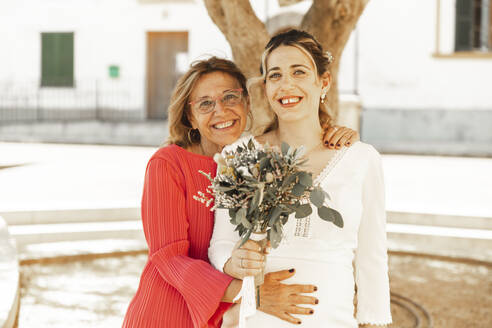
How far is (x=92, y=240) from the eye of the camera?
683 centimetres

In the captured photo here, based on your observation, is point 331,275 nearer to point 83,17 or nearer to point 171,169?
point 171,169

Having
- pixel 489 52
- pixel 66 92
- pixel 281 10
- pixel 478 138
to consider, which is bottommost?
pixel 478 138

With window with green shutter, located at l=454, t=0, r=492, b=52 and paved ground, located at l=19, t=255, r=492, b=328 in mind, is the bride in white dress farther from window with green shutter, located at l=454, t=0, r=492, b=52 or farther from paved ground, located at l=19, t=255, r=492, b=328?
window with green shutter, located at l=454, t=0, r=492, b=52

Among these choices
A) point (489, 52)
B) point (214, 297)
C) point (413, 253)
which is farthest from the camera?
point (489, 52)

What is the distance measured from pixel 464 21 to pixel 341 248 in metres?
14.6

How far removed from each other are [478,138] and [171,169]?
14219 millimetres

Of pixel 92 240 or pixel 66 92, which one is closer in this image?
pixel 92 240

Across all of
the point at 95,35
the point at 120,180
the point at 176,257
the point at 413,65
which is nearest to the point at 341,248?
the point at 176,257

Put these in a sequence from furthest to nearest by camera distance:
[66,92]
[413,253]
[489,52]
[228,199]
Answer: [66,92] → [489,52] → [413,253] → [228,199]

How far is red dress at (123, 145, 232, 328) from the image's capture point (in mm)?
2031

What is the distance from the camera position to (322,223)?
6.61 feet

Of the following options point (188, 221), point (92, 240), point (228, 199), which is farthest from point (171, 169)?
point (92, 240)

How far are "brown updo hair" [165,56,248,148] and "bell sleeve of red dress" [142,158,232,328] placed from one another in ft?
0.94

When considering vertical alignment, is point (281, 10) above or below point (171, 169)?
above
